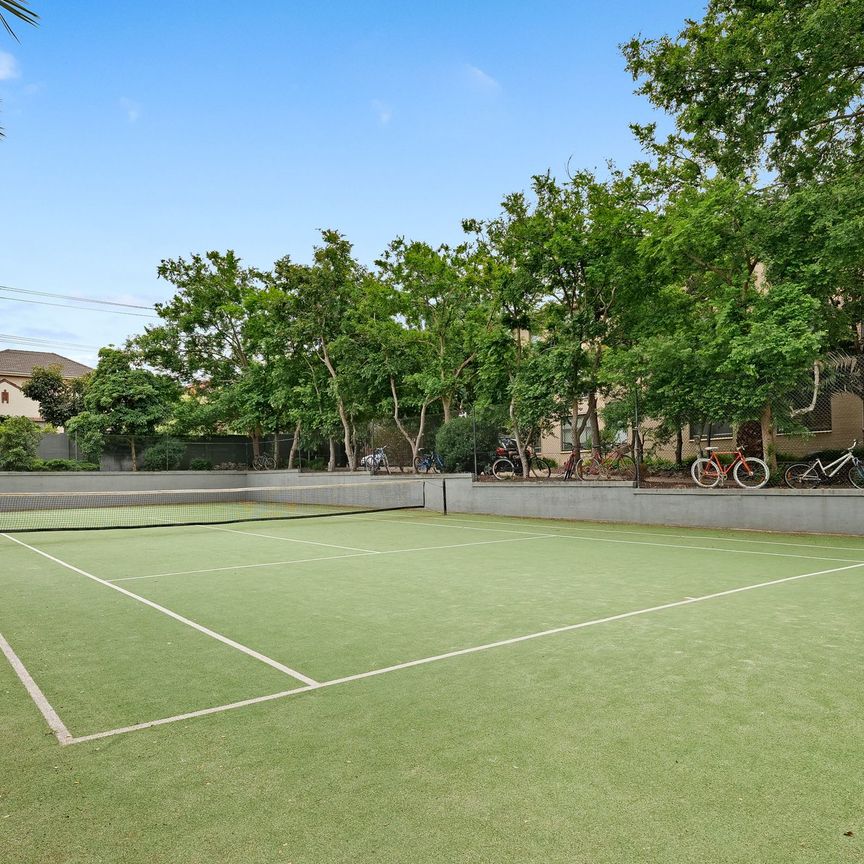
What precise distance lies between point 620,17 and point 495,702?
54.9ft

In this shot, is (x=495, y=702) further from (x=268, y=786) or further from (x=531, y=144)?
(x=531, y=144)

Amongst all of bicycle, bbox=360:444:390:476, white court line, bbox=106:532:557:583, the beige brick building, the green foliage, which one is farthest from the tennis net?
the beige brick building

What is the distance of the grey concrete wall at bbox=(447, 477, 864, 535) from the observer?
40.3 ft

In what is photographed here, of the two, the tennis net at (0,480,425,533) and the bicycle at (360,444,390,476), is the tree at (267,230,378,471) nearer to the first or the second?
the bicycle at (360,444,390,476)

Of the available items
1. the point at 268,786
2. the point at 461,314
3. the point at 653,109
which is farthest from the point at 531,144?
the point at 268,786

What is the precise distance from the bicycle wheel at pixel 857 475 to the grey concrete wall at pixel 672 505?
0.81 meters

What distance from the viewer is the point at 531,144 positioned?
16.5 m

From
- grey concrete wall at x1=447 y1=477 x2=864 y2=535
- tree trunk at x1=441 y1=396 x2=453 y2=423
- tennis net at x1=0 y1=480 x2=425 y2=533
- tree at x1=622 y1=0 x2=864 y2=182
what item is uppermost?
tree at x1=622 y1=0 x2=864 y2=182

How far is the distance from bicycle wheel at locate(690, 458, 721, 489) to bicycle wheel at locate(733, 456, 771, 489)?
0.52 meters

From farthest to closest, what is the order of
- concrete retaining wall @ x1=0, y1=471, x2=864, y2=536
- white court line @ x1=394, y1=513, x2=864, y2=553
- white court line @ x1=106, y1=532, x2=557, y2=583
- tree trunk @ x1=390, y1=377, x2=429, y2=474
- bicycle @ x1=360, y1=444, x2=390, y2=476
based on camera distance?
bicycle @ x1=360, y1=444, x2=390, y2=476
tree trunk @ x1=390, y1=377, x2=429, y2=474
concrete retaining wall @ x1=0, y1=471, x2=864, y2=536
white court line @ x1=394, y1=513, x2=864, y2=553
white court line @ x1=106, y1=532, x2=557, y2=583

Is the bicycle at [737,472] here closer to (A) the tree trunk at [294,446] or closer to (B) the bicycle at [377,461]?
(B) the bicycle at [377,461]

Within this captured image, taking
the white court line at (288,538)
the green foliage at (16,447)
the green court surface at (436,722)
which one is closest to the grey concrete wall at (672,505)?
the green court surface at (436,722)

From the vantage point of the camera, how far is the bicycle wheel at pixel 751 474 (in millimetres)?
13461

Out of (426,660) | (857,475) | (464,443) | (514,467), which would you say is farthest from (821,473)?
(426,660)
